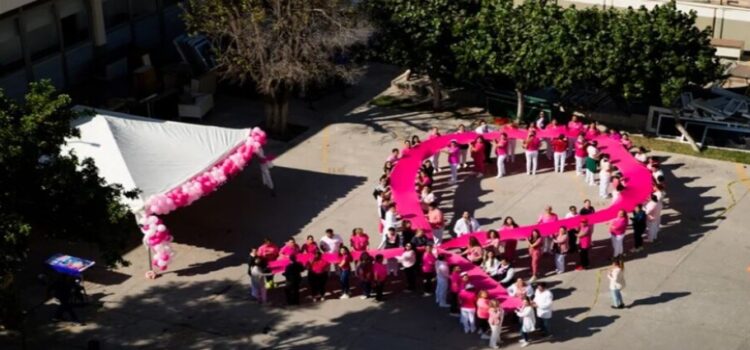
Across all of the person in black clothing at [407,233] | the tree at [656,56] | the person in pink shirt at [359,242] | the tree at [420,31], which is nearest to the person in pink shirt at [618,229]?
the person in black clothing at [407,233]

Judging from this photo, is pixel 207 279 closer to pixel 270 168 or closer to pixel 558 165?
pixel 270 168

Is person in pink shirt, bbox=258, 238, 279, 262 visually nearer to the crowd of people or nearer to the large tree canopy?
the crowd of people

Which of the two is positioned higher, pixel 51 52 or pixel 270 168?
pixel 51 52

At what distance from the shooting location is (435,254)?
26.2 metres

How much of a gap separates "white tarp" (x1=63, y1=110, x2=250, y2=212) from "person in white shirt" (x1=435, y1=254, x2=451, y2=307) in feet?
21.7

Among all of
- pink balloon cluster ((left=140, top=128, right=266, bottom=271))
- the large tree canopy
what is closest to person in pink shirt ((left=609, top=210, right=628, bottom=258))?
pink balloon cluster ((left=140, top=128, right=266, bottom=271))

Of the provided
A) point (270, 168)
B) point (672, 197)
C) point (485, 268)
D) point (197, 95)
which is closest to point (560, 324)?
point (485, 268)

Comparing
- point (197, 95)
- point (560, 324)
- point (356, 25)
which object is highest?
point (356, 25)

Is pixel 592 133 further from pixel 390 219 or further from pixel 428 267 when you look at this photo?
pixel 428 267

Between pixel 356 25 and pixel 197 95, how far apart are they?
20.6 ft

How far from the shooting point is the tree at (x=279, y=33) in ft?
109

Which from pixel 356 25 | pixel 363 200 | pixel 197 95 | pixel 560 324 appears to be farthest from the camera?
pixel 197 95

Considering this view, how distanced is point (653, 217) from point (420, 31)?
10.4 metres

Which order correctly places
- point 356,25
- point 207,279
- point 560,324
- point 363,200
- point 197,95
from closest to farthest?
point 560,324, point 207,279, point 363,200, point 356,25, point 197,95
